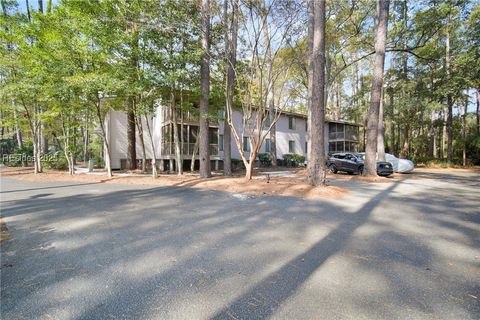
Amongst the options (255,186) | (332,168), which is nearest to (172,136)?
(255,186)

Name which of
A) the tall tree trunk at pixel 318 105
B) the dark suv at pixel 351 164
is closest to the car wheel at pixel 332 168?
the dark suv at pixel 351 164

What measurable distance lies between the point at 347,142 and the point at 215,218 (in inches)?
1219

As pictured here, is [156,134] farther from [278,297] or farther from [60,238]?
[278,297]

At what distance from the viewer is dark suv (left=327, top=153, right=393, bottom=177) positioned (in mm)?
14898

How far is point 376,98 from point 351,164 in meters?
4.69

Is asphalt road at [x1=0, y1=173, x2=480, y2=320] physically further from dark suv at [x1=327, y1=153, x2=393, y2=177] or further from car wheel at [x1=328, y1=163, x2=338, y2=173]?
car wheel at [x1=328, y1=163, x2=338, y2=173]

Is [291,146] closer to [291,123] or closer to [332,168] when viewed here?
[291,123]

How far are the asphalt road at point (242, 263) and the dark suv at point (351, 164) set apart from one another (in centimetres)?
910

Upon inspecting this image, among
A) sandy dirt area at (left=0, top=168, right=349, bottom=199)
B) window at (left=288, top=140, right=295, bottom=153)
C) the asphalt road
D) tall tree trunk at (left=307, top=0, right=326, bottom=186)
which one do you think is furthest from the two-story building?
the asphalt road

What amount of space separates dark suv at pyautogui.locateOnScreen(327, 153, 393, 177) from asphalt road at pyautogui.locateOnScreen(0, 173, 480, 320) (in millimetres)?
9100

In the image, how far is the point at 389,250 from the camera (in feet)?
12.1

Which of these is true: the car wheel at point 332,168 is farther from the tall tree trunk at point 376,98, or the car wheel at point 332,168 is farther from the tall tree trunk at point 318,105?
the tall tree trunk at point 318,105

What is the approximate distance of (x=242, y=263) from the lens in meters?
3.22

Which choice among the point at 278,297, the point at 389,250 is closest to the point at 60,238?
the point at 278,297
